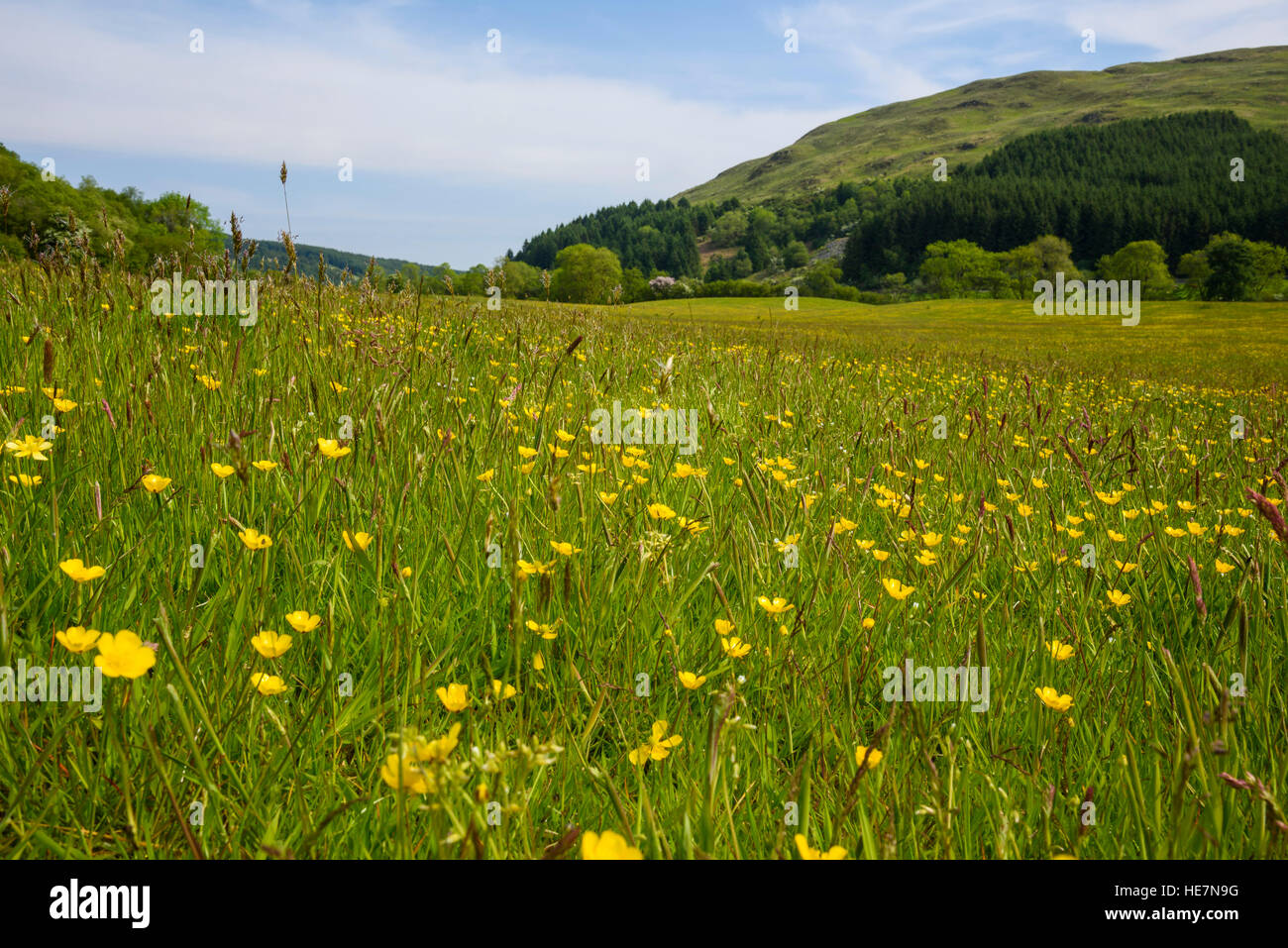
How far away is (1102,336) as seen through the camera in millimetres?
29375

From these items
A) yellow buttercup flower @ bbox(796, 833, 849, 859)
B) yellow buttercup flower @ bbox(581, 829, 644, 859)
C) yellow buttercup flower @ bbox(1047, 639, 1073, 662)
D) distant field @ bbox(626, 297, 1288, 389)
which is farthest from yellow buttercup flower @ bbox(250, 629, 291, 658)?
distant field @ bbox(626, 297, 1288, 389)

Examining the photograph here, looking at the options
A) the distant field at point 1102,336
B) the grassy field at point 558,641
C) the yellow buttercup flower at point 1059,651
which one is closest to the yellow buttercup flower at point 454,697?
the grassy field at point 558,641

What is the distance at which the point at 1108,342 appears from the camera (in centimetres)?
2544

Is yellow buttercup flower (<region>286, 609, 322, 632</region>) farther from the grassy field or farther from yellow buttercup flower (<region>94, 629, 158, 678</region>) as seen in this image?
yellow buttercup flower (<region>94, 629, 158, 678</region>)

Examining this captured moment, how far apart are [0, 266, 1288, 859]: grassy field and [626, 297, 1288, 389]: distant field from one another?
395 cm

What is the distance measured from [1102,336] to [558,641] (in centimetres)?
3429

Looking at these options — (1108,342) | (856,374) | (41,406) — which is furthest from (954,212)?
(41,406)

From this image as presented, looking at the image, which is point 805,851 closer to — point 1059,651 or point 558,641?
point 558,641

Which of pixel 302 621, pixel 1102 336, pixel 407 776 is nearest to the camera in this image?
pixel 407 776

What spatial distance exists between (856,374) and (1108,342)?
22.8 m

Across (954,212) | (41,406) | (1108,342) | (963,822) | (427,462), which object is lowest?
(963,822)

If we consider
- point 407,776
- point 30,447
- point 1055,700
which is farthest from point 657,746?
point 30,447

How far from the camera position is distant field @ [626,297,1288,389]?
51.2ft

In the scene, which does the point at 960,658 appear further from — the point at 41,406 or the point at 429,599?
the point at 41,406
